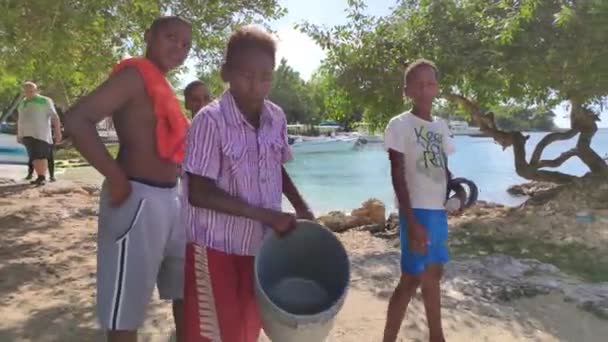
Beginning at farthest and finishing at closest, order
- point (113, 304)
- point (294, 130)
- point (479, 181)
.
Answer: point (294, 130), point (479, 181), point (113, 304)

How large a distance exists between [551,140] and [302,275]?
9.42 meters

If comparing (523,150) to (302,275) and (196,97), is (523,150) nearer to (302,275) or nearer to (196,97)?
(196,97)

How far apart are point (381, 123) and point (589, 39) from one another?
3003mm

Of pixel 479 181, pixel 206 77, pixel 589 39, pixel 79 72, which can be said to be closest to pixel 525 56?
pixel 589 39

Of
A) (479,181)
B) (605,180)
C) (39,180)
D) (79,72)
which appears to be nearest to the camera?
(79,72)

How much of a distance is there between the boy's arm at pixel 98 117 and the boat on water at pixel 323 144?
39462 millimetres

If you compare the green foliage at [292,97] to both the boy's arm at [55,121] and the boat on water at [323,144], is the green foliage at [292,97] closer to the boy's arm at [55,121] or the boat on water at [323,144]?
the boat on water at [323,144]

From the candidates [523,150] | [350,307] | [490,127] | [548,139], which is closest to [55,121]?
[490,127]

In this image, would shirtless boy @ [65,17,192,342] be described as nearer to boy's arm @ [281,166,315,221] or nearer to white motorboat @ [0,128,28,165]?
boy's arm @ [281,166,315,221]

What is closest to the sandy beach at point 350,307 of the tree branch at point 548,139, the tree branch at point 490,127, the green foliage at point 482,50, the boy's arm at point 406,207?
the boy's arm at point 406,207

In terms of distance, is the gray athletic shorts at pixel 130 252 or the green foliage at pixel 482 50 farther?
the green foliage at pixel 482 50

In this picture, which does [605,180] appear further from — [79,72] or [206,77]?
[79,72]

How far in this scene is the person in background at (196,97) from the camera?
4.19 m

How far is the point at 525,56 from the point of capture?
7379mm
